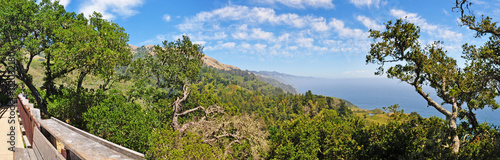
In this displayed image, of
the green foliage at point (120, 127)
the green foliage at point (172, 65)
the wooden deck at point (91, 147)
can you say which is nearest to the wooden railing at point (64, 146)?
the wooden deck at point (91, 147)

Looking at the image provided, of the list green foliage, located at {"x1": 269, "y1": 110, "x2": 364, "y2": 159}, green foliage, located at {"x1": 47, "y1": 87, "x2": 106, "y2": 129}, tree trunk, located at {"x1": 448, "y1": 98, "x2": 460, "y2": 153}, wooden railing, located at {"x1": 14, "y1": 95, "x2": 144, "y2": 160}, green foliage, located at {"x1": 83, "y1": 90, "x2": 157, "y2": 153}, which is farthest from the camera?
green foliage, located at {"x1": 269, "y1": 110, "x2": 364, "y2": 159}

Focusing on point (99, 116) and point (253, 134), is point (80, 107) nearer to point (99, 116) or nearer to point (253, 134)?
point (99, 116)

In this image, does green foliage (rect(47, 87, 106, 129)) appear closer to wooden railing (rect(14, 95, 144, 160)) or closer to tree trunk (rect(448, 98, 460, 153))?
wooden railing (rect(14, 95, 144, 160))

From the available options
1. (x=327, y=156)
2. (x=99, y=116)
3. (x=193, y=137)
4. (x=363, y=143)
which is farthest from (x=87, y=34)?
(x=363, y=143)

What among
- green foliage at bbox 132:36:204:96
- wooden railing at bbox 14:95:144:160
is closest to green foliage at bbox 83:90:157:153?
green foliage at bbox 132:36:204:96

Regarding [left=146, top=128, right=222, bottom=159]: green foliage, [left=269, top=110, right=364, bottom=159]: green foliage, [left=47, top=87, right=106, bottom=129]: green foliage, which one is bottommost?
[left=269, top=110, right=364, bottom=159]: green foliage

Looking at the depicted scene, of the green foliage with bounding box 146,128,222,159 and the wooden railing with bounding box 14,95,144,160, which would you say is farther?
the green foliage with bounding box 146,128,222,159

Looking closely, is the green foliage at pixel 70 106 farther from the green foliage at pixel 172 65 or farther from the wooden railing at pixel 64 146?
the wooden railing at pixel 64 146

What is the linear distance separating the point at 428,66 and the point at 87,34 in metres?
19.7

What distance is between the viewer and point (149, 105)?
2059cm

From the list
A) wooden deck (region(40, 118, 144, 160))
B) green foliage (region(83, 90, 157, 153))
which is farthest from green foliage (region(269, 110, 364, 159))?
wooden deck (region(40, 118, 144, 160))

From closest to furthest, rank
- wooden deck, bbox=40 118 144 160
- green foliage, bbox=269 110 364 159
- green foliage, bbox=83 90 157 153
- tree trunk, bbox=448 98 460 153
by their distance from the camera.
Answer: wooden deck, bbox=40 118 144 160 < tree trunk, bbox=448 98 460 153 < green foliage, bbox=83 90 157 153 < green foliage, bbox=269 110 364 159

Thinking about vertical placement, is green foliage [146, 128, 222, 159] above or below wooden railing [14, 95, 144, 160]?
below

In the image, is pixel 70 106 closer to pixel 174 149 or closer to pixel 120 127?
pixel 120 127
